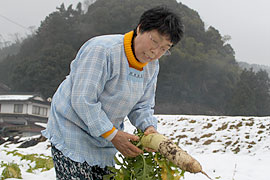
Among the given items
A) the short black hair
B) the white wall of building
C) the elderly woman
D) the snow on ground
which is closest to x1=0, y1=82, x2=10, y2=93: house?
the white wall of building

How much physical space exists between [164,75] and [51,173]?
2600cm

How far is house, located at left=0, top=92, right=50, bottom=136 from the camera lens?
92.5 ft

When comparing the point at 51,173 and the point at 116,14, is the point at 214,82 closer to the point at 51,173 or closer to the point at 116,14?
the point at 116,14

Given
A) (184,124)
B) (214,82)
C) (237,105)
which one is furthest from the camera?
(214,82)

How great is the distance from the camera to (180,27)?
5.57 ft

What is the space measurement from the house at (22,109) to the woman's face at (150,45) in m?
27.4

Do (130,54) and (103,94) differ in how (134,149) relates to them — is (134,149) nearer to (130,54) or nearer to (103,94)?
(103,94)

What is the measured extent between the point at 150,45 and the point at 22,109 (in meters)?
29.1

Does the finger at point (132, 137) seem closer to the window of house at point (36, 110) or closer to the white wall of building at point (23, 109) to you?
the white wall of building at point (23, 109)

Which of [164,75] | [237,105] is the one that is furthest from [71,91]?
[164,75]

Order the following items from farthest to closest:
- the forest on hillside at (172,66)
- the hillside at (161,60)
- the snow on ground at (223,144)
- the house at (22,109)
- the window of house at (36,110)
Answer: the hillside at (161,60) < the window of house at (36,110) < the forest on hillside at (172,66) < the house at (22,109) < the snow on ground at (223,144)

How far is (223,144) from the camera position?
9.18 m

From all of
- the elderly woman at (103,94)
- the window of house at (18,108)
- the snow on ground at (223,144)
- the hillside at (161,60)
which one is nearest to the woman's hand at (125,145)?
the elderly woman at (103,94)

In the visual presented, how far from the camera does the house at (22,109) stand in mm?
28202
